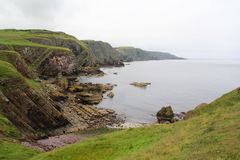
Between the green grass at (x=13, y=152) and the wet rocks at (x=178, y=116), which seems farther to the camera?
the wet rocks at (x=178, y=116)

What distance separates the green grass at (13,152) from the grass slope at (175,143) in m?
3.63

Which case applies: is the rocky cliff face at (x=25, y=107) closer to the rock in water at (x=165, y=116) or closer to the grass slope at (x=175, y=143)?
the grass slope at (x=175, y=143)

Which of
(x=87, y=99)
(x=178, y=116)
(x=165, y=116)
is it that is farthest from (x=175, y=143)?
(x=87, y=99)

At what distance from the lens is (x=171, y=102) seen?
349ft

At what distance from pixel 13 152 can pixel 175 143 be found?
22.4m

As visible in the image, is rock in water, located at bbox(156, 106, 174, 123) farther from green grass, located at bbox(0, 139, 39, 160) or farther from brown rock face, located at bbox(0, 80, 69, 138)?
green grass, located at bbox(0, 139, 39, 160)

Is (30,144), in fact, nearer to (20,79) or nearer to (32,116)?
(32,116)

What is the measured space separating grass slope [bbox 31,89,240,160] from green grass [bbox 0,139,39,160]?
143 inches

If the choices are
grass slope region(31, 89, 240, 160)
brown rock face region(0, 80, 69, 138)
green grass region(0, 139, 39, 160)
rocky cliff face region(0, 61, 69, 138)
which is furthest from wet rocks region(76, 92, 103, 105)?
grass slope region(31, 89, 240, 160)

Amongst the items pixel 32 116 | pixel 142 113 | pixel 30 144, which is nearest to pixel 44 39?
pixel 142 113

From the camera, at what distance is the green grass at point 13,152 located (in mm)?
36688

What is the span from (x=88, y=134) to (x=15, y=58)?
38.4 metres

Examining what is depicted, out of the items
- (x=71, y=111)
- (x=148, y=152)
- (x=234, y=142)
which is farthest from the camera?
(x=71, y=111)

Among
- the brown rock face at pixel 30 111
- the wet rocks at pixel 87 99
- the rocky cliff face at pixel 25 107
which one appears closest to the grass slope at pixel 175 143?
the brown rock face at pixel 30 111
